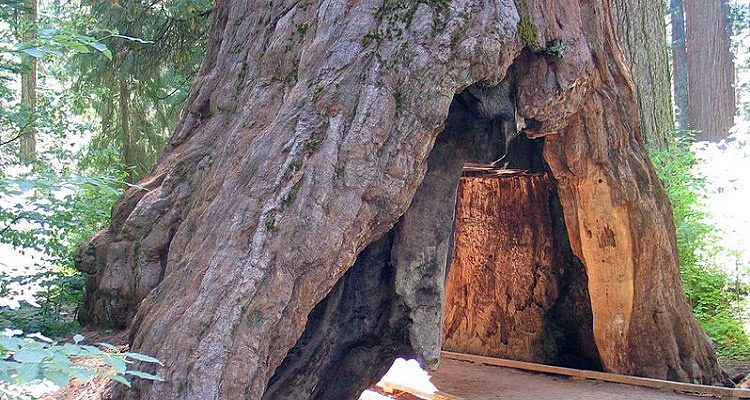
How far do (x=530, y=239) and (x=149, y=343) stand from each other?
16.6ft

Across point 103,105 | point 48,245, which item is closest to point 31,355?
point 48,245

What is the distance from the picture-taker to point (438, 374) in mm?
7410

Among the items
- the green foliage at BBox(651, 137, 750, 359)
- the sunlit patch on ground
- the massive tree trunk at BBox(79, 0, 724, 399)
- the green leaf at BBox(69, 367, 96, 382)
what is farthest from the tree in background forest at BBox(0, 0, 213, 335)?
the green foliage at BBox(651, 137, 750, 359)

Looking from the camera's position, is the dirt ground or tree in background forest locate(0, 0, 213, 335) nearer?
the dirt ground

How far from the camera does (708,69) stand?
17.0 meters

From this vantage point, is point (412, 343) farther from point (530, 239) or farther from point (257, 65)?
point (530, 239)

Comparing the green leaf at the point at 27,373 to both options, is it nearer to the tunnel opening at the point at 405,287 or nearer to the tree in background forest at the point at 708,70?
the tunnel opening at the point at 405,287

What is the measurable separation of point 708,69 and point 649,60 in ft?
29.6

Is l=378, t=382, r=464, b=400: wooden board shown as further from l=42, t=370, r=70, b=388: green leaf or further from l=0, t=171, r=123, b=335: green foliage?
l=42, t=370, r=70, b=388: green leaf

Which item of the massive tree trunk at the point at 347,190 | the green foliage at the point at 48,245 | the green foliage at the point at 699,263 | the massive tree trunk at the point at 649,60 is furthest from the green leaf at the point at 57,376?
the green foliage at the point at 699,263

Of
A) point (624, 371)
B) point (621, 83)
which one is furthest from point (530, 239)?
point (621, 83)

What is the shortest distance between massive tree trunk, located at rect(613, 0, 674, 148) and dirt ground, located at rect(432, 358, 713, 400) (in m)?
3.49

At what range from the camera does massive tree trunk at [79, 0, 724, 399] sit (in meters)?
3.49

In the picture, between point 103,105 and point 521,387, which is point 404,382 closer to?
point 521,387
